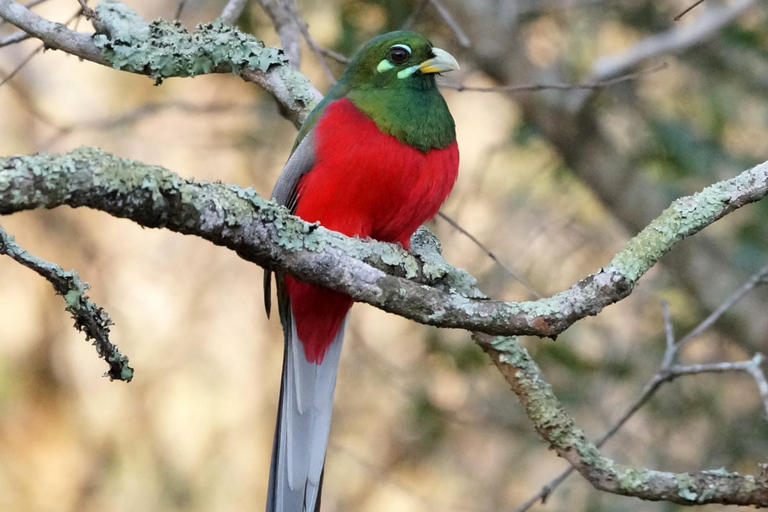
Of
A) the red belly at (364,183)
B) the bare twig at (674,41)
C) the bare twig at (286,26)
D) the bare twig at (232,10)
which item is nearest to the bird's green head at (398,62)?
the red belly at (364,183)

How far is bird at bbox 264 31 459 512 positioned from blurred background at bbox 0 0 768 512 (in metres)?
0.94

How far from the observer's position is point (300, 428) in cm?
326

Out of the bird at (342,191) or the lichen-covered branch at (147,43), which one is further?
the bird at (342,191)

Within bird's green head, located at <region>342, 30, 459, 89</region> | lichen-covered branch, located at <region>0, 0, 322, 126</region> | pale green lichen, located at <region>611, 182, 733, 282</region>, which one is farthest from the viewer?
bird's green head, located at <region>342, 30, 459, 89</region>

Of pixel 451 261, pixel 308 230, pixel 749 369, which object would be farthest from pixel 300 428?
pixel 451 261

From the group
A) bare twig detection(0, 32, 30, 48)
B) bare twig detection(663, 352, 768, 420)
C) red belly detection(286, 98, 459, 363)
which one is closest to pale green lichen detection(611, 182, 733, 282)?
bare twig detection(663, 352, 768, 420)

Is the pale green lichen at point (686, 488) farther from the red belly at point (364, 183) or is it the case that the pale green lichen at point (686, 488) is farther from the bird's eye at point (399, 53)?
the bird's eye at point (399, 53)

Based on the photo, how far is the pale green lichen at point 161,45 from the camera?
288 centimetres

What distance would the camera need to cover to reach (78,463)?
7.12m

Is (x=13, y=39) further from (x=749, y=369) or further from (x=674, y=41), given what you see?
(x=674, y=41)

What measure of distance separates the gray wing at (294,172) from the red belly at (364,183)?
2cm

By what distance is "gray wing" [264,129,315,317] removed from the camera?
10.8 ft

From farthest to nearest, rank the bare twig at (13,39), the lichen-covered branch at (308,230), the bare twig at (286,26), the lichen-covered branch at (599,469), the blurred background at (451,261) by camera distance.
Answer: the blurred background at (451,261), the bare twig at (286,26), the bare twig at (13,39), the lichen-covered branch at (599,469), the lichen-covered branch at (308,230)

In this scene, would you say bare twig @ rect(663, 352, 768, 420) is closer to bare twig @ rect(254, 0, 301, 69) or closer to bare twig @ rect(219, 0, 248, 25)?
bare twig @ rect(254, 0, 301, 69)
